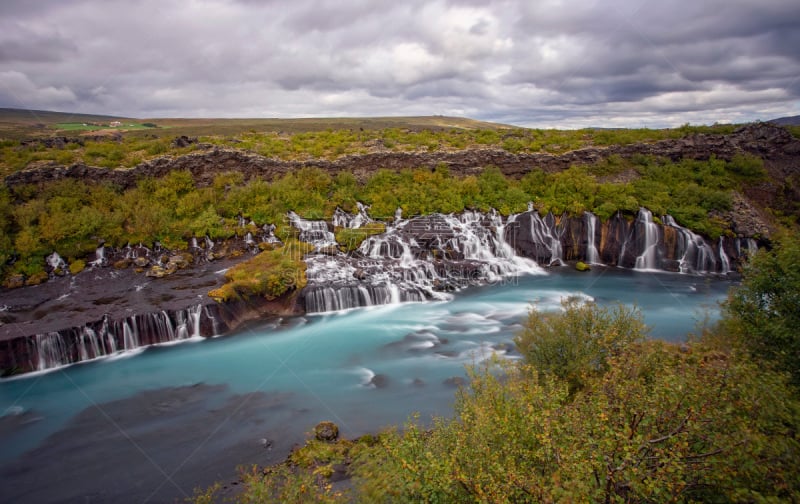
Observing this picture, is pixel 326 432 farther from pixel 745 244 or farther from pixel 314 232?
pixel 745 244

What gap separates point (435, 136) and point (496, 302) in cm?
2944

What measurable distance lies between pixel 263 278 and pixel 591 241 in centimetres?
2559

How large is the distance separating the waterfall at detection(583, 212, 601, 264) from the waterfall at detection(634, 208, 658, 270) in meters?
2.96

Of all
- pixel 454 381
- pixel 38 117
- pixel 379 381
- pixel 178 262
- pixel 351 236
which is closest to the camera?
pixel 454 381

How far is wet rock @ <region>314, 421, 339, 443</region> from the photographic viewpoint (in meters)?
13.4

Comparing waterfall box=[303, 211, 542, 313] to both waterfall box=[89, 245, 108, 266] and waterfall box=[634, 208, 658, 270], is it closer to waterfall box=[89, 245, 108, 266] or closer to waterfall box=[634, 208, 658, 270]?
waterfall box=[634, 208, 658, 270]

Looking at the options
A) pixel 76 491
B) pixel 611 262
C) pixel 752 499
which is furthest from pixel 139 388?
pixel 611 262

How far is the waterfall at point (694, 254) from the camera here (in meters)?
29.9

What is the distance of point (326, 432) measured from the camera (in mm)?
13539

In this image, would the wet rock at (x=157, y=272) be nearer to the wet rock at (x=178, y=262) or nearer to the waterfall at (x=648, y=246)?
the wet rock at (x=178, y=262)

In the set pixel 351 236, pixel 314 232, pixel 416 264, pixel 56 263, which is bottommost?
pixel 416 264

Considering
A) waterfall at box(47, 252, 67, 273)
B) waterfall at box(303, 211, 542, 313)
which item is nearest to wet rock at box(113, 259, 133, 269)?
waterfall at box(47, 252, 67, 273)

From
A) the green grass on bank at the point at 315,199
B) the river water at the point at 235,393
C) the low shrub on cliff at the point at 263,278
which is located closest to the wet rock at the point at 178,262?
the green grass on bank at the point at 315,199

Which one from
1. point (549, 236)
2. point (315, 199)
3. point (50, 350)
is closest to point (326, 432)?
point (50, 350)
